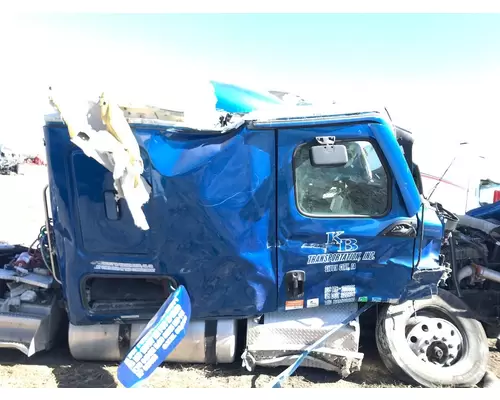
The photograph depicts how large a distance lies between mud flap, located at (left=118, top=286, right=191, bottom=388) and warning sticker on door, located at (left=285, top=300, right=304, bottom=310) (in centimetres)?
81

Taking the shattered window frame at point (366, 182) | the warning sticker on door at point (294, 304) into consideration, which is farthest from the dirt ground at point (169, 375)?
the shattered window frame at point (366, 182)

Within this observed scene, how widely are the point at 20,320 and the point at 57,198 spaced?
48.1 inches

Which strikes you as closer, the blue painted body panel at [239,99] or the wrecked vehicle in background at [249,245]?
the wrecked vehicle in background at [249,245]

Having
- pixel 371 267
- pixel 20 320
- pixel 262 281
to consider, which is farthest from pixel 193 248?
pixel 20 320

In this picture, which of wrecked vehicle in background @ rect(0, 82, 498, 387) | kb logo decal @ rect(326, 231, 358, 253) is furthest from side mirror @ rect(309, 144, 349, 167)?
kb logo decal @ rect(326, 231, 358, 253)

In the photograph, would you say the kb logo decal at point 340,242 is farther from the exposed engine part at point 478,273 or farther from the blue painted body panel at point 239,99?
the exposed engine part at point 478,273

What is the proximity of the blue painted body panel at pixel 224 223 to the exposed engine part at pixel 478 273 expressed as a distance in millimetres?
961

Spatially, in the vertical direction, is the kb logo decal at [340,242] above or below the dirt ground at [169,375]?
above

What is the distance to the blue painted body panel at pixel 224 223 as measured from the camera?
3100 mm

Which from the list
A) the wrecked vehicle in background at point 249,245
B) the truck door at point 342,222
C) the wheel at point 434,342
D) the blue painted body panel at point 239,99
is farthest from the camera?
the wheel at point 434,342

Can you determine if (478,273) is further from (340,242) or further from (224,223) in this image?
(224,223)

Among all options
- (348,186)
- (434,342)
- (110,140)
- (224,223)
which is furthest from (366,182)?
(110,140)

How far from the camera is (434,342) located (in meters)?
3.61

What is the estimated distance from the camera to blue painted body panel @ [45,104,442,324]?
3.10 m
